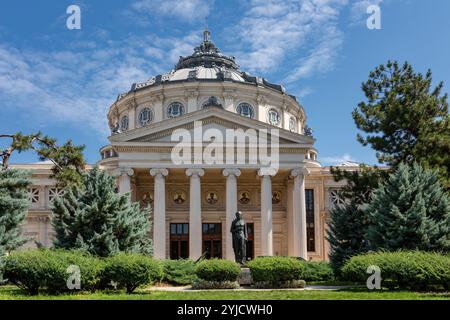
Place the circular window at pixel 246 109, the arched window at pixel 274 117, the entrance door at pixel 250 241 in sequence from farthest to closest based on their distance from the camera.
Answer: the arched window at pixel 274 117, the circular window at pixel 246 109, the entrance door at pixel 250 241

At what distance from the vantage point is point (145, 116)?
54.7 m

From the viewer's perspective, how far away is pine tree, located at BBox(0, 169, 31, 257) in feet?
73.2

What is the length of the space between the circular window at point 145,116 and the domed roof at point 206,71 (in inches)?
105

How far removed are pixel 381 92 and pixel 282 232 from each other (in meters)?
18.9

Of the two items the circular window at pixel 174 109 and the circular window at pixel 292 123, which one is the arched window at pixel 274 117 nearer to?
the circular window at pixel 292 123

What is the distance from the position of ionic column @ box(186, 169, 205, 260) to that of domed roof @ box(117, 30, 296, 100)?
51.7ft

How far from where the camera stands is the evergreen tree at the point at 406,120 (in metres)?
29.7

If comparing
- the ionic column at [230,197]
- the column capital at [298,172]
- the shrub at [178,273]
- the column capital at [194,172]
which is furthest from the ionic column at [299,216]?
the shrub at [178,273]

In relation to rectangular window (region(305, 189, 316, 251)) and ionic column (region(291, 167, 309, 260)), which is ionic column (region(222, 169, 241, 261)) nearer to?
ionic column (region(291, 167, 309, 260))

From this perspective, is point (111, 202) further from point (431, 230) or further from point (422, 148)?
point (422, 148)

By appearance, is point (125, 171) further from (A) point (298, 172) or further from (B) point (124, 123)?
(B) point (124, 123)

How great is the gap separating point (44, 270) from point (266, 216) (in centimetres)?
2362

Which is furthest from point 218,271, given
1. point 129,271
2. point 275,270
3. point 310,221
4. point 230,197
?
point 310,221
